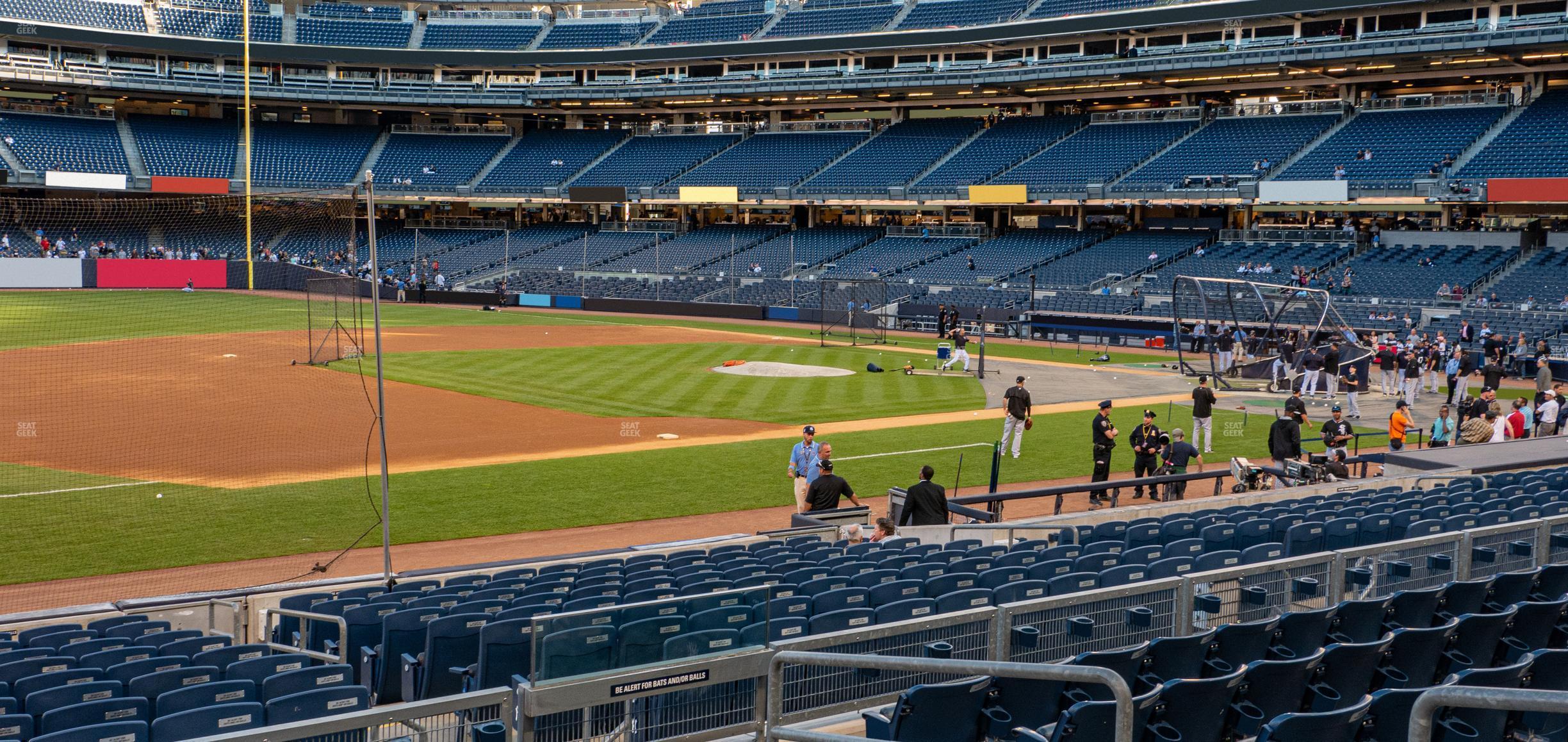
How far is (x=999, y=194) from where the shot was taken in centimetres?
6312

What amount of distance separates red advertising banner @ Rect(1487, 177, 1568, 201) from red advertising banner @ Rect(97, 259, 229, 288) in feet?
197

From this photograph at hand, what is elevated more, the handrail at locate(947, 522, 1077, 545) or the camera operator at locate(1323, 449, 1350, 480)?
the camera operator at locate(1323, 449, 1350, 480)

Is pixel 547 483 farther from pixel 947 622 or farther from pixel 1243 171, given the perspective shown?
pixel 1243 171

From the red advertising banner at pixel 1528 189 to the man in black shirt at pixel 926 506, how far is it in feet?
141

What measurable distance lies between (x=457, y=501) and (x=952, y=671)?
1562 centimetres

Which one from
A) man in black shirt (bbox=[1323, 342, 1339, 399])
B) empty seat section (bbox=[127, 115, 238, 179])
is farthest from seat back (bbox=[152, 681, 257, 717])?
empty seat section (bbox=[127, 115, 238, 179])

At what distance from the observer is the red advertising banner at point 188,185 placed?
224 ft

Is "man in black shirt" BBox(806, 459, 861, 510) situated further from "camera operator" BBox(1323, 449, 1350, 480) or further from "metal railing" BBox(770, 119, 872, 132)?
"metal railing" BBox(770, 119, 872, 132)

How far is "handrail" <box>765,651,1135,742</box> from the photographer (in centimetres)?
452

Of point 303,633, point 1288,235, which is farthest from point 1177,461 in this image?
point 1288,235

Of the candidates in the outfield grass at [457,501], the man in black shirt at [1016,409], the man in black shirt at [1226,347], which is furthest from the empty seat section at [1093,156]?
the man in black shirt at [1016,409]

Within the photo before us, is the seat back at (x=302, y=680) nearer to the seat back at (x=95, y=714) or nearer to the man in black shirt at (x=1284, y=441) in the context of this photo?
the seat back at (x=95, y=714)

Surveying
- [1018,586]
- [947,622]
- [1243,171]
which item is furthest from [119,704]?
[1243,171]

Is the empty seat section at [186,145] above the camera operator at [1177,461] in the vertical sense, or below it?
above
